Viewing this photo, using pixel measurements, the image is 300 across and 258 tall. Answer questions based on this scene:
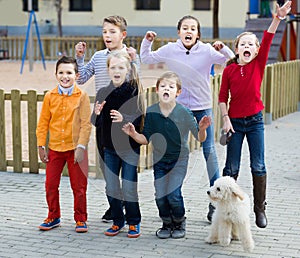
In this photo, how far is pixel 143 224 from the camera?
267 inches

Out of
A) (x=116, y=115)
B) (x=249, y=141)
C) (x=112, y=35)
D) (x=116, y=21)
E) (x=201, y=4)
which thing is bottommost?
(x=249, y=141)

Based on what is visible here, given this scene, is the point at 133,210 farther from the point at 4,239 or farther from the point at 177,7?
the point at 177,7

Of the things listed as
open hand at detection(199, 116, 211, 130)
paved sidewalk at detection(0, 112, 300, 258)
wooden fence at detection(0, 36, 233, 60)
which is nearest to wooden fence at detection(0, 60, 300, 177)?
paved sidewalk at detection(0, 112, 300, 258)

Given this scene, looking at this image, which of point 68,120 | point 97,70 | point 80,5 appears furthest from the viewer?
point 80,5

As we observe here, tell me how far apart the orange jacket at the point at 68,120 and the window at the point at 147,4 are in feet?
112

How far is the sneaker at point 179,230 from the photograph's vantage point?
633cm

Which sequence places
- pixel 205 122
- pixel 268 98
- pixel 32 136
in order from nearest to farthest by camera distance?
pixel 205 122 → pixel 32 136 → pixel 268 98

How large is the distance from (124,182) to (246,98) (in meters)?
1.31

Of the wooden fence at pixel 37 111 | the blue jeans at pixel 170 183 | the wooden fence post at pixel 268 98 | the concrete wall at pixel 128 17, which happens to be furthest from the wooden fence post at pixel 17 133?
the concrete wall at pixel 128 17

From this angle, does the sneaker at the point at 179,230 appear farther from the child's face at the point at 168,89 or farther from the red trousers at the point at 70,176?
the child's face at the point at 168,89

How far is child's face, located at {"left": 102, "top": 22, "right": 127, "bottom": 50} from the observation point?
642cm

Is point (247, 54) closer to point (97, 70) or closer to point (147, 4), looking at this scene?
point (97, 70)

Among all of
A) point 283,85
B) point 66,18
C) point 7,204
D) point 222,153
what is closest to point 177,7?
point 66,18

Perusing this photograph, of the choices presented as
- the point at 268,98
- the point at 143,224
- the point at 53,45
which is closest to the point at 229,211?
the point at 143,224
